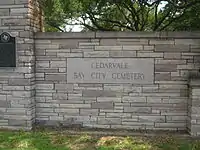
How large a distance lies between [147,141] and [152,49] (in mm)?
1616

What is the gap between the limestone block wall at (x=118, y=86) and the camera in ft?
20.2

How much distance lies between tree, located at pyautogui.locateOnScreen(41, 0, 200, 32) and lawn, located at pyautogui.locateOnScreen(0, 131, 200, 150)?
19.9ft

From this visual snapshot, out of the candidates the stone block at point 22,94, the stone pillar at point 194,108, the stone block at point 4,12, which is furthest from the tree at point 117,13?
the stone pillar at point 194,108

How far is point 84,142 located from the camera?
5.72 m

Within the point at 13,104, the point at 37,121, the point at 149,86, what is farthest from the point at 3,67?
the point at 149,86

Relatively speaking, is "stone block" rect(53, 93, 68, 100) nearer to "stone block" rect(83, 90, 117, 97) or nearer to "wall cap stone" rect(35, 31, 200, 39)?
"stone block" rect(83, 90, 117, 97)

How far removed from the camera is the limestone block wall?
616cm

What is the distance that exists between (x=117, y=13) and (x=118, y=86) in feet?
28.8

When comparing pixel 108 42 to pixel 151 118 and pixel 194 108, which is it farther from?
pixel 194 108

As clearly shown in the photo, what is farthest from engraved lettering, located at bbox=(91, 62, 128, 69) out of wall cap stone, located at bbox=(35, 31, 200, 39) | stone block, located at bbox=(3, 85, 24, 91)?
stone block, located at bbox=(3, 85, 24, 91)

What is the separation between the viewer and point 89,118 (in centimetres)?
643

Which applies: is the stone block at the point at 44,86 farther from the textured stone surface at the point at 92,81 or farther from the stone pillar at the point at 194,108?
the stone pillar at the point at 194,108

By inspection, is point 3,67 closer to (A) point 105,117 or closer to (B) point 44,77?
(B) point 44,77

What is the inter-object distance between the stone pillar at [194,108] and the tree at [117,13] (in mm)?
5797
